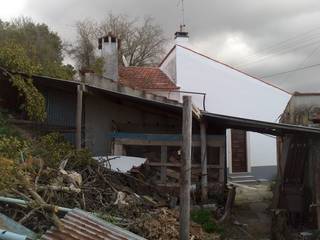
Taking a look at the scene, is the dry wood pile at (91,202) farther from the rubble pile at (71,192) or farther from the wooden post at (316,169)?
the wooden post at (316,169)

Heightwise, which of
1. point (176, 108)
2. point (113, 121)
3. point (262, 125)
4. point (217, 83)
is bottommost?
point (262, 125)

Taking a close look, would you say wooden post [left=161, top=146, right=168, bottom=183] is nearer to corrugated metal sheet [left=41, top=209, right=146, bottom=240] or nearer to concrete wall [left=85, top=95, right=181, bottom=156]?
concrete wall [left=85, top=95, right=181, bottom=156]

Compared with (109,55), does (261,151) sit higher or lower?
lower

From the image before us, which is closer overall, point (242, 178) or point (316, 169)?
point (316, 169)

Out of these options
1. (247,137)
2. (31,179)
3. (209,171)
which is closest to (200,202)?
(209,171)

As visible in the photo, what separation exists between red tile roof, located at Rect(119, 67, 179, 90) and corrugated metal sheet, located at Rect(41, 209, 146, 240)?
44.5 feet

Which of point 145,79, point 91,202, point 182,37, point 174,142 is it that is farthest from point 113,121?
point 182,37

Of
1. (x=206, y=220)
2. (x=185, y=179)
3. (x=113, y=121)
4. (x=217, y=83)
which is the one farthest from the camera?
(x=217, y=83)

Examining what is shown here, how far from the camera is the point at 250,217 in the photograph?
41.0 ft

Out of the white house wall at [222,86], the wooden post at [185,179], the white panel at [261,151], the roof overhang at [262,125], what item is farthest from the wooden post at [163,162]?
the white panel at [261,151]

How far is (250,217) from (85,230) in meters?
6.66

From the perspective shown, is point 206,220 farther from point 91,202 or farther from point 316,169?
point 91,202

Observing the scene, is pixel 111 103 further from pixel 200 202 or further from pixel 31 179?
pixel 31 179

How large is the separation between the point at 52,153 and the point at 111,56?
938cm
